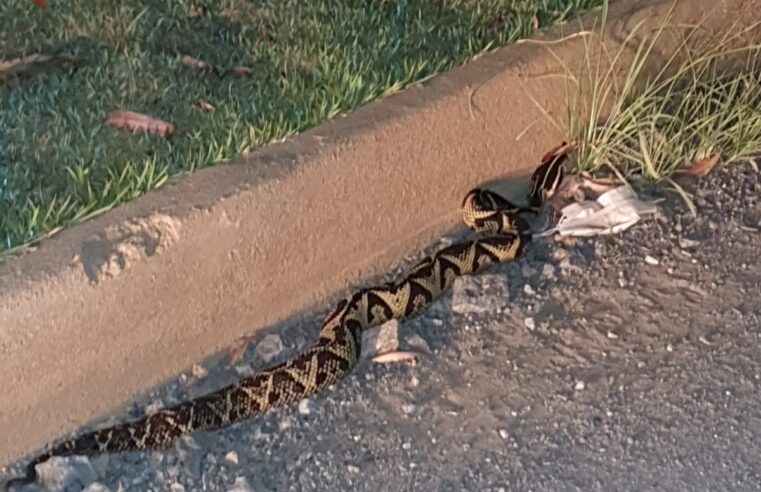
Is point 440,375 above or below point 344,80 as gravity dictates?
below

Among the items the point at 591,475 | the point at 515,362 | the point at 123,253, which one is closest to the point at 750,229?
the point at 515,362

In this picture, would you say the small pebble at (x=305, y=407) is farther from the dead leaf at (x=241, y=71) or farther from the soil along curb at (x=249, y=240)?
the dead leaf at (x=241, y=71)

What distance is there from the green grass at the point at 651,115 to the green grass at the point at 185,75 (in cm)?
40

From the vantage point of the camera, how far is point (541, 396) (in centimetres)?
456

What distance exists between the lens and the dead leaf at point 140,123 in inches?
201

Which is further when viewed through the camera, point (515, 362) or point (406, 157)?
point (406, 157)

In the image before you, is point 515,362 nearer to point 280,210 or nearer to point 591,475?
point 591,475

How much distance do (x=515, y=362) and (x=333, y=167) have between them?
1120mm

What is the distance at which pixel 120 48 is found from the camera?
18.8 feet

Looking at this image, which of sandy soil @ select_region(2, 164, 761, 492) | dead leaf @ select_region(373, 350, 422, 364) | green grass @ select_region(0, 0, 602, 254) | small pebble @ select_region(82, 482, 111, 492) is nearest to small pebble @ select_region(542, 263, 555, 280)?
sandy soil @ select_region(2, 164, 761, 492)

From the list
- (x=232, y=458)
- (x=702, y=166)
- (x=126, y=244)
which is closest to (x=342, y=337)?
(x=232, y=458)

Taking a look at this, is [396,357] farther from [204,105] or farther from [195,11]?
[195,11]

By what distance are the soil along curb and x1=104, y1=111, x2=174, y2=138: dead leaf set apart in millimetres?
396

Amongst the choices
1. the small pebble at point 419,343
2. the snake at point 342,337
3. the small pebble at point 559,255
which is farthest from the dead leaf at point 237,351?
the small pebble at point 559,255
